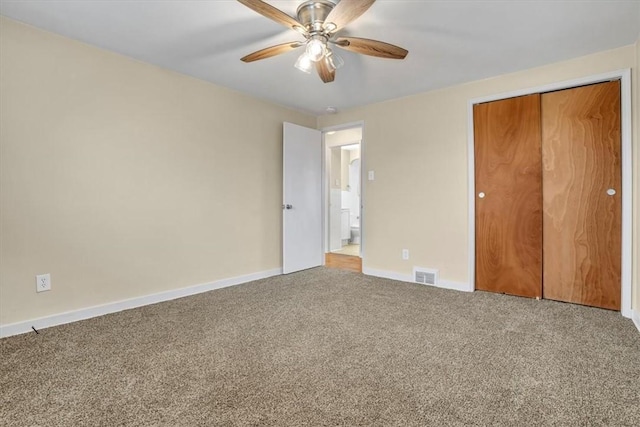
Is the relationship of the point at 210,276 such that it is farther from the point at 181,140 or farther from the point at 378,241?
the point at 378,241

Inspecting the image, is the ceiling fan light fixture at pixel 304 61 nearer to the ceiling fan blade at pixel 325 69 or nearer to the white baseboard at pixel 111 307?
the ceiling fan blade at pixel 325 69

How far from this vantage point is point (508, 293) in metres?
3.13

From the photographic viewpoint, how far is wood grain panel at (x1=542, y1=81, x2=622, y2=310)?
2625mm

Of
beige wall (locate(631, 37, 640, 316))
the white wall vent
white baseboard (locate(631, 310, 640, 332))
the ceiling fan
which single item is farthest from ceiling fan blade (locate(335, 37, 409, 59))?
white baseboard (locate(631, 310, 640, 332))

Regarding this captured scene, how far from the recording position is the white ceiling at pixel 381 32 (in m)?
1.99

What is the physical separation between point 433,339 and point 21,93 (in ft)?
10.9

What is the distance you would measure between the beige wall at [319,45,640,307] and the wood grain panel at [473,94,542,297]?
0.15 meters

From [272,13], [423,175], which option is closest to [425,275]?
[423,175]

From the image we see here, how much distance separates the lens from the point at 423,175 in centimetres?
360

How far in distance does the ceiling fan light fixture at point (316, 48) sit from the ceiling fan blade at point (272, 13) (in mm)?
94

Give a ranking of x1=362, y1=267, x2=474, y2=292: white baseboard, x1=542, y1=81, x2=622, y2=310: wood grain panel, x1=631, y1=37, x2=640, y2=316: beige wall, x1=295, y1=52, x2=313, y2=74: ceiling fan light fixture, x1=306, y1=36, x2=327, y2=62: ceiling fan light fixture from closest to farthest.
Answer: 1. x1=306, y1=36, x2=327, y2=62: ceiling fan light fixture
2. x1=295, y1=52, x2=313, y2=74: ceiling fan light fixture
3. x1=631, y1=37, x2=640, y2=316: beige wall
4. x1=542, y1=81, x2=622, y2=310: wood grain panel
5. x1=362, y1=267, x2=474, y2=292: white baseboard

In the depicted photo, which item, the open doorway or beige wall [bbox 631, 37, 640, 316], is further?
the open doorway

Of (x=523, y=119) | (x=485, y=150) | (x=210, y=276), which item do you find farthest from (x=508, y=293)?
(x=210, y=276)

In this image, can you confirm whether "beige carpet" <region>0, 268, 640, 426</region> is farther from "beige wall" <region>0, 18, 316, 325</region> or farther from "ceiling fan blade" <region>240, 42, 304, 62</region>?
"ceiling fan blade" <region>240, 42, 304, 62</region>
